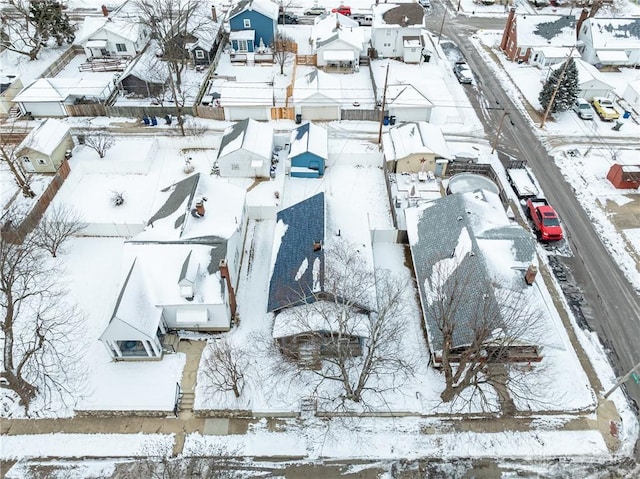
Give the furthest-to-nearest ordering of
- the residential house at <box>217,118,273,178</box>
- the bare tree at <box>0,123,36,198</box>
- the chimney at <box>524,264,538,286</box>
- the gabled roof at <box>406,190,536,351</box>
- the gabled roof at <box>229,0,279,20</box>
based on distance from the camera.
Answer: the gabled roof at <box>229,0,279,20</box>, the residential house at <box>217,118,273,178</box>, the bare tree at <box>0,123,36,198</box>, the chimney at <box>524,264,538,286</box>, the gabled roof at <box>406,190,536,351</box>

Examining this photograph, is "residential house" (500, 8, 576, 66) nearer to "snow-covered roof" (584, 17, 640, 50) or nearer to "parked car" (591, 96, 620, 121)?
"snow-covered roof" (584, 17, 640, 50)

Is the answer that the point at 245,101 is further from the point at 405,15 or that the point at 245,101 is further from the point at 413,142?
the point at 405,15

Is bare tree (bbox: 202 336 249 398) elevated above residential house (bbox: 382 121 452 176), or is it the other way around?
residential house (bbox: 382 121 452 176)

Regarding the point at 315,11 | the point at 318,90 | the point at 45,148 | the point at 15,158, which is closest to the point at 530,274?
the point at 318,90

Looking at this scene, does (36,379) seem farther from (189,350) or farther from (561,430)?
(561,430)

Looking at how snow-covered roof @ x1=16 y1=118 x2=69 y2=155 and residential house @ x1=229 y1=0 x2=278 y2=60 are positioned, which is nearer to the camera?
snow-covered roof @ x1=16 y1=118 x2=69 y2=155

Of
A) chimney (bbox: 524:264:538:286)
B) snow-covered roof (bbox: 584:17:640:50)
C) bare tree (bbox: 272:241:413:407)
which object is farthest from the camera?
snow-covered roof (bbox: 584:17:640:50)

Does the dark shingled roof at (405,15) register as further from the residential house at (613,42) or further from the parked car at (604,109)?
the parked car at (604,109)

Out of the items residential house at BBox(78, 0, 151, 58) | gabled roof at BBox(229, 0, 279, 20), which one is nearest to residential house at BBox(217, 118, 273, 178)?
gabled roof at BBox(229, 0, 279, 20)
